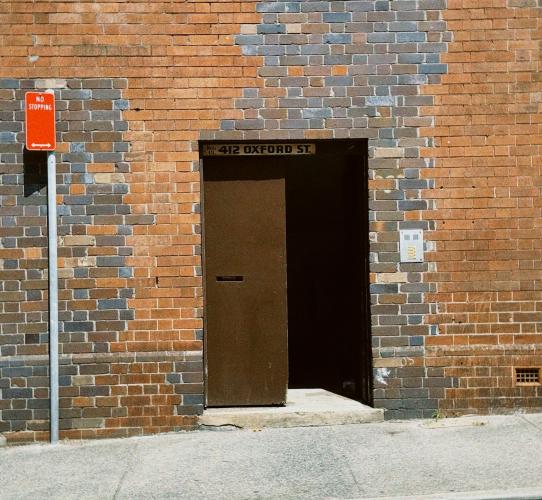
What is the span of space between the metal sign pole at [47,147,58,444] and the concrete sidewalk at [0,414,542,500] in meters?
0.37

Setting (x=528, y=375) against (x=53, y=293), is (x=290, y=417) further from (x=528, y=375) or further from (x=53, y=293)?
(x=53, y=293)

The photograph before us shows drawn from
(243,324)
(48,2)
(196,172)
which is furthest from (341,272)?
(48,2)

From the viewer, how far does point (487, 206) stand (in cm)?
641

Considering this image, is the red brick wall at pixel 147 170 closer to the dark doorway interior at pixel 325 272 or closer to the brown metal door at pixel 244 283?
the brown metal door at pixel 244 283

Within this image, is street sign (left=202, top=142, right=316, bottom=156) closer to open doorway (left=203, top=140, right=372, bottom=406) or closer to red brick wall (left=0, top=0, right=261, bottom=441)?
open doorway (left=203, top=140, right=372, bottom=406)

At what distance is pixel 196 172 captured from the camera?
20.8ft

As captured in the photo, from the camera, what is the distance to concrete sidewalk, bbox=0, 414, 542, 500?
4766mm

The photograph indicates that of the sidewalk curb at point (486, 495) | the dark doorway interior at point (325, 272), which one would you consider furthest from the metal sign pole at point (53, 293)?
the sidewalk curb at point (486, 495)

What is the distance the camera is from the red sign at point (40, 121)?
6113mm

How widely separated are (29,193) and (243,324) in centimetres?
234

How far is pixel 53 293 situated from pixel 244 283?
176 cm

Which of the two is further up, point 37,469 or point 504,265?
point 504,265

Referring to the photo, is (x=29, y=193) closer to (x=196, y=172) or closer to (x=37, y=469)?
(x=196, y=172)

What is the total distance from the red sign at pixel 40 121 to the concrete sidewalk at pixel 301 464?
2.71 metres
